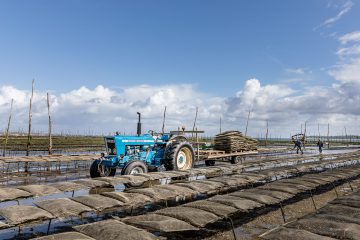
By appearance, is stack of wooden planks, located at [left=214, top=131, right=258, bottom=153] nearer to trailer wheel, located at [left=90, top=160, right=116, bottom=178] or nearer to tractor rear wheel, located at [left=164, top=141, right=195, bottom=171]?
tractor rear wheel, located at [left=164, top=141, right=195, bottom=171]

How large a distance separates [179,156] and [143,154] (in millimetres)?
2117

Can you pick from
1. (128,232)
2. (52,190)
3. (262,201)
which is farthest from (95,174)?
(128,232)

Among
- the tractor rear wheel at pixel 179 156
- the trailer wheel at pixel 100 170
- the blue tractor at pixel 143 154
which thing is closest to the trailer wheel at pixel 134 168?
the blue tractor at pixel 143 154

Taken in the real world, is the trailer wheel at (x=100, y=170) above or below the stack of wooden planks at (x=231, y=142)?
below

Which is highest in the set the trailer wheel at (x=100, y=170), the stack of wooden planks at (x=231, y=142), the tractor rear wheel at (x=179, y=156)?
the stack of wooden planks at (x=231, y=142)

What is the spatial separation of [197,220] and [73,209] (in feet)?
10.5

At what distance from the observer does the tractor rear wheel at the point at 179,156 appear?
650 inches

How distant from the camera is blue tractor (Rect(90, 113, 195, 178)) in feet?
50.5

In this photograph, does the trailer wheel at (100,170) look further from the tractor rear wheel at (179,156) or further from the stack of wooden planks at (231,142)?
the stack of wooden planks at (231,142)

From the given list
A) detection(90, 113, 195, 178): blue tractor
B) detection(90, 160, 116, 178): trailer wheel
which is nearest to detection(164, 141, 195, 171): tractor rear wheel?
detection(90, 113, 195, 178): blue tractor

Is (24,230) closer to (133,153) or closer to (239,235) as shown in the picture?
(239,235)

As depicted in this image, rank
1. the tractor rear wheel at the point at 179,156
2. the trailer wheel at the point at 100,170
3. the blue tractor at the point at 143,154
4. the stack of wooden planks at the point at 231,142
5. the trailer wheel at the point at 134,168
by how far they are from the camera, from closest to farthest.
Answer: the trailer wheel at the point at 134,168
the blue tractor at the point at 143,154
the trailer wheel at the point at 100,170
the tractor rear wheel at the point at 179,156
the stack of wooden planks at the point at 231,142

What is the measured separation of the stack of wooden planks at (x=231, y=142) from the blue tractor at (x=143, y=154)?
5.83m

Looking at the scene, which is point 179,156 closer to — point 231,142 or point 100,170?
point 100,170
